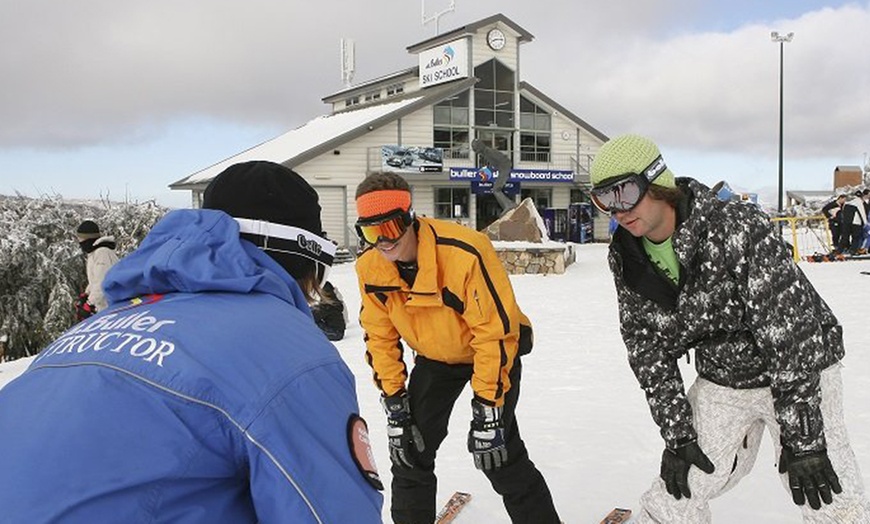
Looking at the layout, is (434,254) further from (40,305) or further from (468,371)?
→ (40,305)

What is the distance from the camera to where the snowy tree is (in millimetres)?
11266

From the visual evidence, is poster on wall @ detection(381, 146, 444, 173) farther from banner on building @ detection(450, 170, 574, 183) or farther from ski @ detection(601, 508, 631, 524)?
ski @ detection(601, 508, 631, 524)

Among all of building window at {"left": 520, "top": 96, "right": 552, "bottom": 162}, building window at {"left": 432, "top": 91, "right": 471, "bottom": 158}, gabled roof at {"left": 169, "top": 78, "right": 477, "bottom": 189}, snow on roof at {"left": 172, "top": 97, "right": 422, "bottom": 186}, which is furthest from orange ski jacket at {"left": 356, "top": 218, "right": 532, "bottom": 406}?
building window at {"left": 520, "top": 96, "right": 552, "bottom": 162}

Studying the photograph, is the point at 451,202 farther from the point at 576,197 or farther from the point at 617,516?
the point at 617,516

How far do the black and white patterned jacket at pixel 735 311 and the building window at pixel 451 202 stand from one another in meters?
24.8

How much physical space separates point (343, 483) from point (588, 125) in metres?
31.3

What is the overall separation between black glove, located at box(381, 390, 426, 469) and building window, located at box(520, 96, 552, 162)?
2760 cm

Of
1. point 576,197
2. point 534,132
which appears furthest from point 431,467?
point 576,197

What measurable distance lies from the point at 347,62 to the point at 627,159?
35579mm

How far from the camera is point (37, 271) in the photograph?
460 inches

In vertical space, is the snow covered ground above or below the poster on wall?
below

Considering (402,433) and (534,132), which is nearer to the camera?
(402,433)

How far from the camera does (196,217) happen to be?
4.30ft

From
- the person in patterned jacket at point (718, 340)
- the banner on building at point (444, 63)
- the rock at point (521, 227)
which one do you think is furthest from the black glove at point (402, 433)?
the banner on building at point (444, 63)
